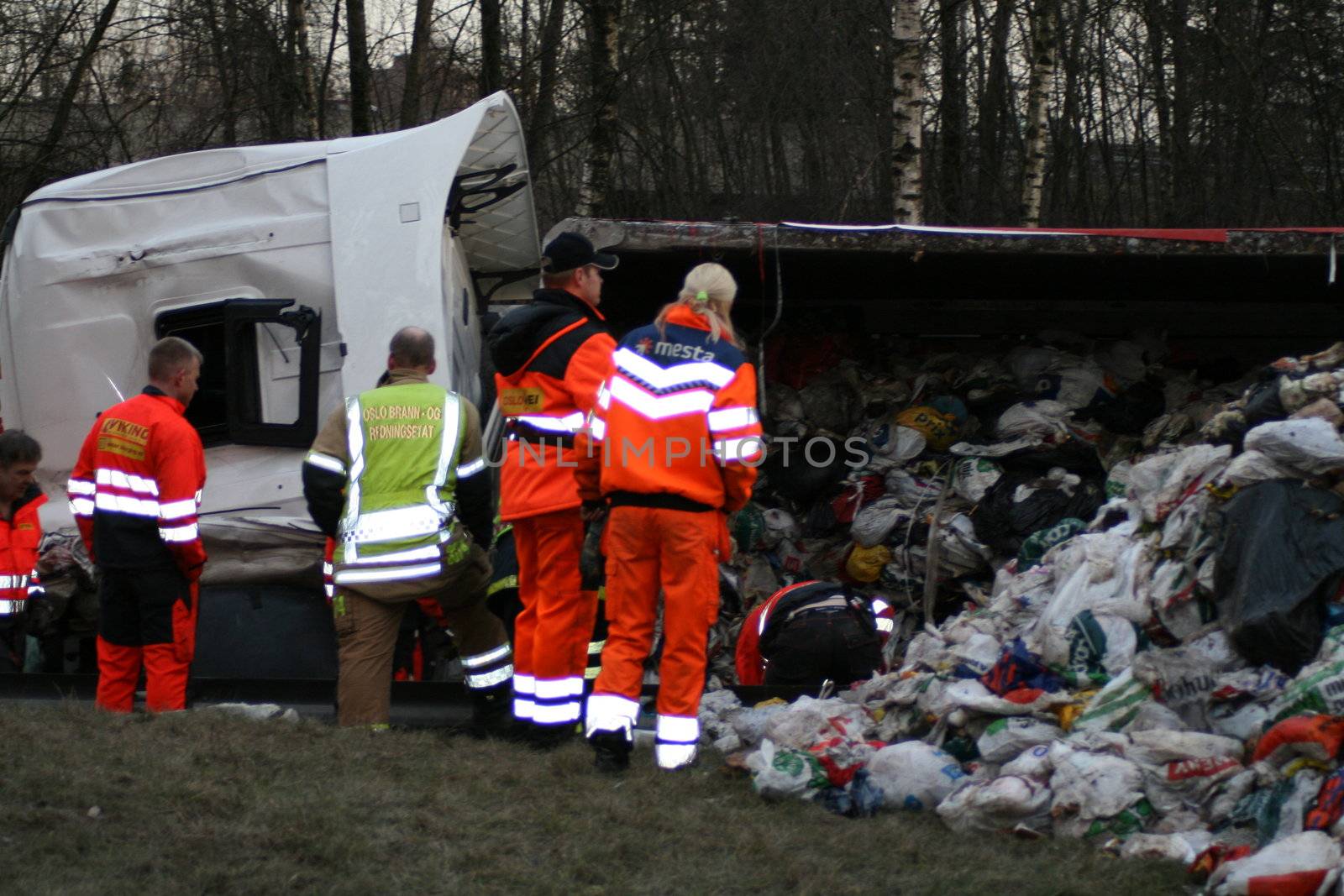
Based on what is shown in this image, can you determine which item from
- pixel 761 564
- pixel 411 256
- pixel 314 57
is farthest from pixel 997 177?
pixel 411 256

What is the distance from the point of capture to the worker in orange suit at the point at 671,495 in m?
4.39

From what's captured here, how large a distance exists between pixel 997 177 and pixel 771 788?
38.6 feet

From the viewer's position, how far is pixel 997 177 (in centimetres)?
1483

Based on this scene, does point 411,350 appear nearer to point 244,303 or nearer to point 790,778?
point 244,303

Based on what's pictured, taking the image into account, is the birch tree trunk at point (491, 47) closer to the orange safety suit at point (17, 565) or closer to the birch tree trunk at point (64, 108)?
the birch tree trunk at point (64, 108)

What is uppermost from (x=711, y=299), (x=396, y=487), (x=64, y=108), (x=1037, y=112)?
(x=64, y=108)

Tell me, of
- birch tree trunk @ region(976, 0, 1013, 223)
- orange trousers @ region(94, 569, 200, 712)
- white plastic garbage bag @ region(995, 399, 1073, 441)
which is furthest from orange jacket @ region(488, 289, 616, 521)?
birch tree trunk @ region(976, 0, 1013, 223)

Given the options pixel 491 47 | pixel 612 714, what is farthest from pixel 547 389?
pixel 491 47

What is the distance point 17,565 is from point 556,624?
9.45ft

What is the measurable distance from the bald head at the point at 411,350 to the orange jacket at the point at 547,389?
0.36 metres

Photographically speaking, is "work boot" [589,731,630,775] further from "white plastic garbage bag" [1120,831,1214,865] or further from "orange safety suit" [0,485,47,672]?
"orange safety suit" [0,485,47,672]

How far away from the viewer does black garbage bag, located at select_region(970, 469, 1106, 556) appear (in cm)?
715

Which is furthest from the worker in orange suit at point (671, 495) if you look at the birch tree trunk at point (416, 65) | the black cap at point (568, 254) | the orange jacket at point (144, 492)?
the birch tree trunk at point (416, 65)

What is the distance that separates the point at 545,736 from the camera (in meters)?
4.84
